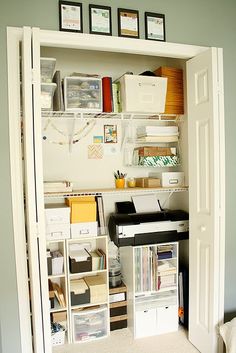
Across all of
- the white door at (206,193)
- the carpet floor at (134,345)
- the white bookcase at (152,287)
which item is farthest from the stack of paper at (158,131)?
the carpet floor at (134,345)

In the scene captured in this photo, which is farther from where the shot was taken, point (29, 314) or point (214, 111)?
point (214, 111)

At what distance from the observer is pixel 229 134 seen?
2.06 m

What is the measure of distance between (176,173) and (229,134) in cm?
60

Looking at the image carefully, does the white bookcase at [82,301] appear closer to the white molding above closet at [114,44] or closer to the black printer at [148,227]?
the black printer at [148,227]

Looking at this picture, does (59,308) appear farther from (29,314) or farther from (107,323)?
(29,314)

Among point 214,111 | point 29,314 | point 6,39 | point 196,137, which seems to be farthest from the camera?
point 196,137

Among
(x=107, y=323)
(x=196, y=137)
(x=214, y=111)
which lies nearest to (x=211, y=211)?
(x=196, y=137)

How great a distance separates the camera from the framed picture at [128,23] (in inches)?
71.4

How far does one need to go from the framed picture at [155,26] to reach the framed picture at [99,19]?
0.84 ft

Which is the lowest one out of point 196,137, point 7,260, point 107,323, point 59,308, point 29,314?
point 107,323

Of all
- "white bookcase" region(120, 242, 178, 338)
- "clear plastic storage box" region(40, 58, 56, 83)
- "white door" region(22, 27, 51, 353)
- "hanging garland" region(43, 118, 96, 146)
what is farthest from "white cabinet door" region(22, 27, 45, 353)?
"white bookcase" region(120, 242, 178, 338)

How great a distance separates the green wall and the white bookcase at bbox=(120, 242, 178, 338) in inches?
19.5

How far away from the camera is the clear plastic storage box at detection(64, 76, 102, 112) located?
212cm

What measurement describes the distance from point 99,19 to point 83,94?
543mm
